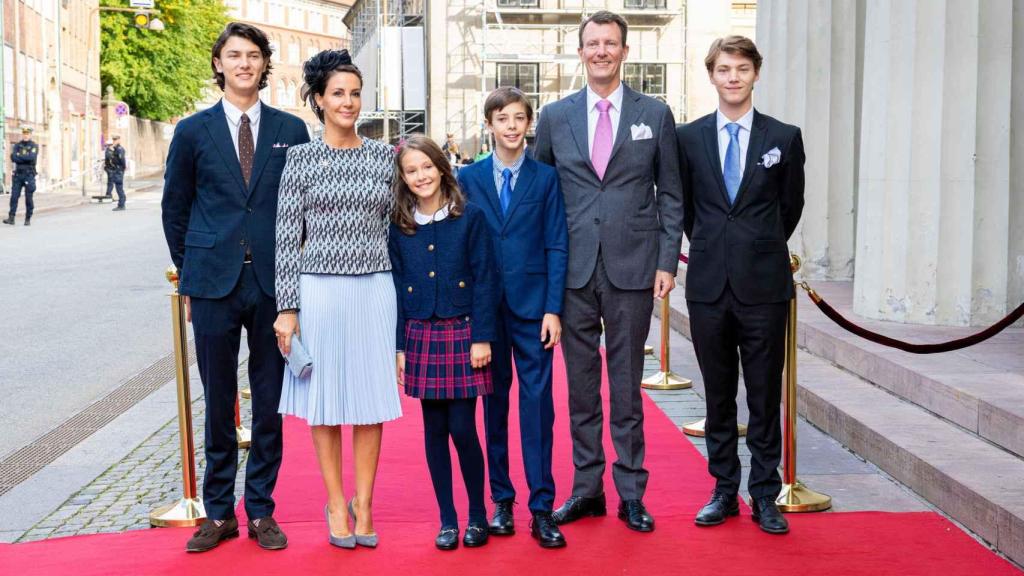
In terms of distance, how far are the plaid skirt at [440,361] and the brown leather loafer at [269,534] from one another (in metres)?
0.80

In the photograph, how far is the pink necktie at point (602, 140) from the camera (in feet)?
18.4

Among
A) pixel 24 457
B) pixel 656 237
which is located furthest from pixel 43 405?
pixel 656 237

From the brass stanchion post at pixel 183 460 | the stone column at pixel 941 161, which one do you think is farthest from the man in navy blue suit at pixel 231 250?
the stone column at pixel 941 161

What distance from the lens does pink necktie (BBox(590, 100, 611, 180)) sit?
559cm

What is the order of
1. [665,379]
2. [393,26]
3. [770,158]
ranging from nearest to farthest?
1. [770,158]
2. [665,379]
3. [393,26]

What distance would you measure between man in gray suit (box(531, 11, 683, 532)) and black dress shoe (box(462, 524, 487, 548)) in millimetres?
426

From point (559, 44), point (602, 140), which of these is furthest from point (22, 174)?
point (602, 140)

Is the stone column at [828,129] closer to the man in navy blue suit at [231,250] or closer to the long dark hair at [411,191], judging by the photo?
the long dark hair at [411,191]

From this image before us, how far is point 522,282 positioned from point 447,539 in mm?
1094

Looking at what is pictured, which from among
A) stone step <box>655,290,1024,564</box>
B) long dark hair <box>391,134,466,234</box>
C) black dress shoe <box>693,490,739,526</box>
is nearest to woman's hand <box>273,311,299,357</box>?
long dark hair <box>391,134,466,234</box>

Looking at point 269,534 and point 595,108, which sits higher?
point 595,108

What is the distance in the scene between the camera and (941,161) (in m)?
9.06

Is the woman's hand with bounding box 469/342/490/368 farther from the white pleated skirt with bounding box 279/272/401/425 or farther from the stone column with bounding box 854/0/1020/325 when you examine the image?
the stone column with bounding box 854/0/1020/325

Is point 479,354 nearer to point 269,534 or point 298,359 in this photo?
point 298,359
